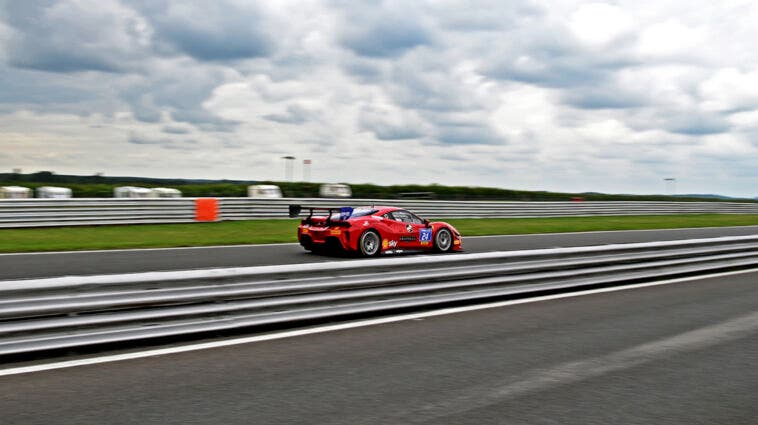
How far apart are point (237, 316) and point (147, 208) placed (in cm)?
1725

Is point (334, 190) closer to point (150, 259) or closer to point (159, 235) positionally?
point (159, 235)

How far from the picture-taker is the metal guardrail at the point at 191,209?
66.3 feet

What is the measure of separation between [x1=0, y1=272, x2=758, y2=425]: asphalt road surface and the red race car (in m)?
6.96

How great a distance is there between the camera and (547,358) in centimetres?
589

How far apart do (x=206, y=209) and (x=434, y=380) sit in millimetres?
19957

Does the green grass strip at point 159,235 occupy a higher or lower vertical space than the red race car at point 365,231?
lower

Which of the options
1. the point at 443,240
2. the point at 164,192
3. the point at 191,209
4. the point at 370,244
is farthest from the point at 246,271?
the point at 164,192

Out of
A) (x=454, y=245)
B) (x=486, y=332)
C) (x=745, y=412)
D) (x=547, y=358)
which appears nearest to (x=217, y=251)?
(x=454, y=245)

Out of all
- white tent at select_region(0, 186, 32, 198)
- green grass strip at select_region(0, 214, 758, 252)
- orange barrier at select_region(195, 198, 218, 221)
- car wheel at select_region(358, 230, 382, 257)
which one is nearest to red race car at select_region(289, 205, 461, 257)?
car wheel at select_region(358, 230, 382, 257)

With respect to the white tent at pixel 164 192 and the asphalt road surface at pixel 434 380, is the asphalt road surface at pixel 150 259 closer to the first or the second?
the asphalt road surface at pixel 434 380

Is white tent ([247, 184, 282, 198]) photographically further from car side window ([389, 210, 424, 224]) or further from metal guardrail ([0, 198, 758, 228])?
car side window ([389, 210, 424, 224])

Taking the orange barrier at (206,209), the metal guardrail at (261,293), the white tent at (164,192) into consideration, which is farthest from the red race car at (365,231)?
the white tent at (164,192)

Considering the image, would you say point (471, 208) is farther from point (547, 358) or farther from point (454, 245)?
point (547, 358)

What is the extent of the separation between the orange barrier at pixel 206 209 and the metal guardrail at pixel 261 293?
1626cm
